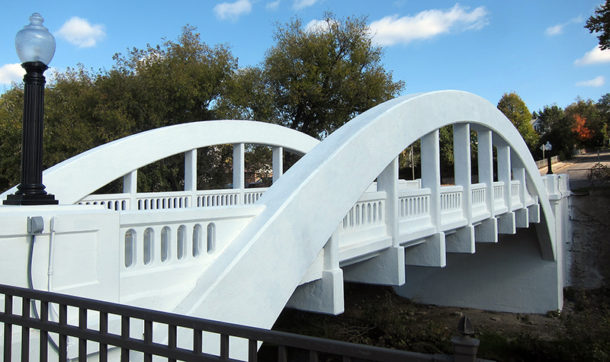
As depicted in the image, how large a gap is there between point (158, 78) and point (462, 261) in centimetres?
1511

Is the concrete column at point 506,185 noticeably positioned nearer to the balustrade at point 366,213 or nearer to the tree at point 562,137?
the balustrade at point 366,213

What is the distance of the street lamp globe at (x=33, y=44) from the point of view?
134 inches

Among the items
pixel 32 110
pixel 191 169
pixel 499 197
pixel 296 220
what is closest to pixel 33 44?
pixel 32 110

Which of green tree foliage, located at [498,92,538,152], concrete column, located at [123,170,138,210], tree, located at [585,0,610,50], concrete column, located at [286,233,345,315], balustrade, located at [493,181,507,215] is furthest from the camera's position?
green tree foliage, located at [498,92,538,152]

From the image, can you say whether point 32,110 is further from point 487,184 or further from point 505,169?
point 505,169

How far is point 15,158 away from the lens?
24.4 metres

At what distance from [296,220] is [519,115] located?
50744mm

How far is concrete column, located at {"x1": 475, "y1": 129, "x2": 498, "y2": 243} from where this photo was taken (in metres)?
11.5

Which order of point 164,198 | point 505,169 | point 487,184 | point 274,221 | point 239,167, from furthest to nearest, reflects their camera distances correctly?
1. point 505,169
2. point 239,167
3. point 487,184
4. point 164,198
5. point 274,221

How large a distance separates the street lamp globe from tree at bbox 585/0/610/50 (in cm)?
2463

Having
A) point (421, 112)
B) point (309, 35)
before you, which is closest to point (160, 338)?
point (421, 112)

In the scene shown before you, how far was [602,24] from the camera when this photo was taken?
22.4 metres

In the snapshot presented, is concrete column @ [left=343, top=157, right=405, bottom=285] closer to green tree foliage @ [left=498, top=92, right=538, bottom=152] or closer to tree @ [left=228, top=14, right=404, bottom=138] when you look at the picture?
tree @ [left=228, top=14, right=404, bottom=138]

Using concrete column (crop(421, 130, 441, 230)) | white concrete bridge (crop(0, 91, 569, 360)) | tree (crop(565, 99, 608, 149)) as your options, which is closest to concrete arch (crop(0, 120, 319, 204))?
white concrete bridge (crop(0, 91, 569, 360))
